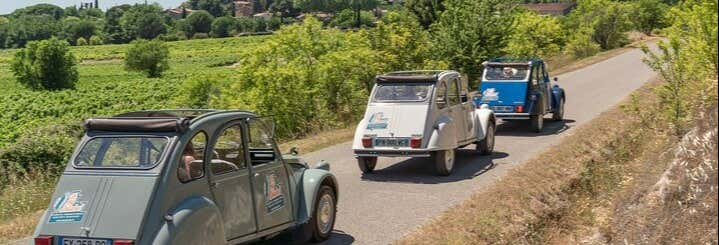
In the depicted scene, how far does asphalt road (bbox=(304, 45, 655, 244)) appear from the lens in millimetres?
11547

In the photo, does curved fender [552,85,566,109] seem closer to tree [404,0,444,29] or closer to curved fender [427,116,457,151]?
curved fender [427,116,457,151]

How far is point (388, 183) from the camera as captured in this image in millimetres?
14828

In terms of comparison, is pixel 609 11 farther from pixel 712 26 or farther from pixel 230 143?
pixel 230 143

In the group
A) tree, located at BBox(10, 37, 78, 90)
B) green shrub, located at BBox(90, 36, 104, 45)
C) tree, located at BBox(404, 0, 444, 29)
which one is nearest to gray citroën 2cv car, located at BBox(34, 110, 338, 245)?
tree, located at BBox(404, 0, 444, 29)

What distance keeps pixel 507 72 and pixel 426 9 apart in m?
16.6

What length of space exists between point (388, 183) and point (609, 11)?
5429 cm

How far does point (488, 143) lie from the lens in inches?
688

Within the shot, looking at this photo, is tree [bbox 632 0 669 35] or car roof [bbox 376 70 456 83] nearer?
car roof [bbox 376 70 456 83]

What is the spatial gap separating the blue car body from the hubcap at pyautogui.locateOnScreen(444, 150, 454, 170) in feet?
19.9

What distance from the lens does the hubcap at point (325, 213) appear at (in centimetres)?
1012

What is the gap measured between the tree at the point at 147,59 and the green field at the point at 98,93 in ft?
5.58

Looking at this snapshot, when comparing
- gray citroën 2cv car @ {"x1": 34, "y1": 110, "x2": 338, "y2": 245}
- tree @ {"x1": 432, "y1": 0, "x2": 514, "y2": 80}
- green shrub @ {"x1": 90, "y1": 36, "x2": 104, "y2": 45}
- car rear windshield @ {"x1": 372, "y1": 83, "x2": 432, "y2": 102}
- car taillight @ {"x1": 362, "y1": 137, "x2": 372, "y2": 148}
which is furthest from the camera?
green shrub @ {"x1": 90, "y1": 36, "x2": 104, "y2": 45}

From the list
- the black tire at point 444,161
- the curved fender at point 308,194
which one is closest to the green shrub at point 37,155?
the black tire at point 444,161

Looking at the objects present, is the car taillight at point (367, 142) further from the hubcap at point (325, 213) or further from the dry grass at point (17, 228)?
the dry grass at point (17, 228)
